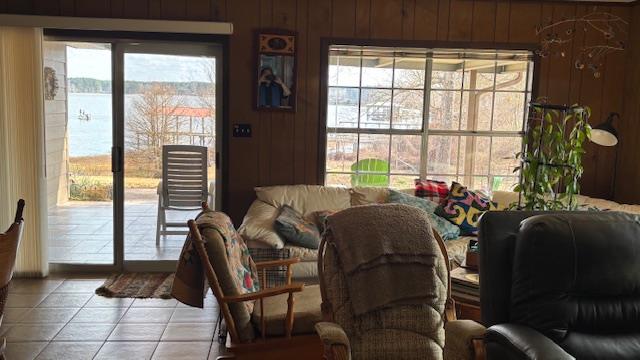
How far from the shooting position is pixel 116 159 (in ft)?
16.5

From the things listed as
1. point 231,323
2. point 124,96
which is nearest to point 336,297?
point 231,323

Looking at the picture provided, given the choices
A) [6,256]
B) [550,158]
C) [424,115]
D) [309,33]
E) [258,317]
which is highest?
[309,33]

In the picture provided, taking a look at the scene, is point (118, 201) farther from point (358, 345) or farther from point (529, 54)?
point (529, 54)

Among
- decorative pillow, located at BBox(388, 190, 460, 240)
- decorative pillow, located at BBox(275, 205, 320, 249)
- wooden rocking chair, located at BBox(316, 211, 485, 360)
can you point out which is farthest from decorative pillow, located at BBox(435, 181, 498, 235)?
wooden rocking chair, located at BBox(316, 211, 485, 360)

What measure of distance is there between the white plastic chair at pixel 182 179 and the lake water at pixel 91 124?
18.7 inches

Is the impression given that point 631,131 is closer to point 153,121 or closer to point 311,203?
point 311,203

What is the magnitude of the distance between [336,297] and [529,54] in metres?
3.43

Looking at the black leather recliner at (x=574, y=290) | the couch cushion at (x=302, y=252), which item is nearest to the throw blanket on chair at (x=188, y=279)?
the couch cushion at (x=302, y=252)

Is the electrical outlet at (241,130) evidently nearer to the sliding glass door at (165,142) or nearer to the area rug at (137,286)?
the sliding glass door at (165,142)

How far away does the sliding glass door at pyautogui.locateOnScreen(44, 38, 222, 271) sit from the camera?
496cm

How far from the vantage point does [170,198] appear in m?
5.14

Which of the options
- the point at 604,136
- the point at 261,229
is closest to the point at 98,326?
the point at 261,229

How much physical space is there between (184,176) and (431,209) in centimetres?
215

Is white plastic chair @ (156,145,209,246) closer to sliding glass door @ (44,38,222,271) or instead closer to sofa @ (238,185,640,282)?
sliding glass door @ (44,38,222,271)
